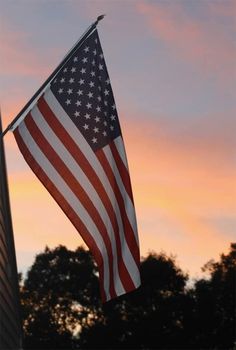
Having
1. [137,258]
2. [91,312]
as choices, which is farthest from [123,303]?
[137,258]

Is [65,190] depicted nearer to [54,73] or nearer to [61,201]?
[61,201]

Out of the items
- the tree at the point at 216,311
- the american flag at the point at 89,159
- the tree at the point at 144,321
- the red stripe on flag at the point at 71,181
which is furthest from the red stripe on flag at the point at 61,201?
the tree at the point at 216,311

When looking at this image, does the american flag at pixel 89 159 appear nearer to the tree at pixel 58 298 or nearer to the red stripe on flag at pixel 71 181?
the red stripe on flag at pixel 71 181

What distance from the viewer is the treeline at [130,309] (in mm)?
54875

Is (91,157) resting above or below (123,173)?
above

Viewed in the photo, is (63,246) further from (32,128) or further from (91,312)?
(32,128)

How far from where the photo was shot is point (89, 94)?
6414mm

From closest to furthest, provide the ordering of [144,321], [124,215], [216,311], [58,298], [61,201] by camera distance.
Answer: [61,201], [124,215], [144,321], [216,311], [58,298]

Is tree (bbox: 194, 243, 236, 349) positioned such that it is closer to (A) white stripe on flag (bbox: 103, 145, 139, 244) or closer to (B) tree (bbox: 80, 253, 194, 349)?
(B) tree (bbox: 80, 253, 194, 349)

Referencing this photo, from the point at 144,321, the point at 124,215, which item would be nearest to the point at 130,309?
the point at 144,321

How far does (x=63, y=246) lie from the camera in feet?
202

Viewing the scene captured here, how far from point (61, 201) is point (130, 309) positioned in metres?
50.7

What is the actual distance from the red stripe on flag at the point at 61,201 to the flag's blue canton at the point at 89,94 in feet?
2.24

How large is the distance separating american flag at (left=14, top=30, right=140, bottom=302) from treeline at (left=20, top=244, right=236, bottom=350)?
161 feet
